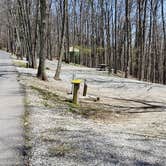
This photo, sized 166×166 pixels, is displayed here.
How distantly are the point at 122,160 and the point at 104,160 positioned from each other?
0.36 m

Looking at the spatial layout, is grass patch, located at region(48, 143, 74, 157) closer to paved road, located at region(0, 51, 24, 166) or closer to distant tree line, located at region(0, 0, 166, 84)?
paved road, located at region(0, 51, 24, 166)

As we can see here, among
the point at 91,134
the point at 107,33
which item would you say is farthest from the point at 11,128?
the point at 107,33

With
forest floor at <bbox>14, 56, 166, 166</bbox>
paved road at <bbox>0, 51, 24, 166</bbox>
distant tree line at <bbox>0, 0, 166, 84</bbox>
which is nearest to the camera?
paved road at <bbox>0, 51, 24, 166</bbox>

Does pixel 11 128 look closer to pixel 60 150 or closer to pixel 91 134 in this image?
pixel 91 134

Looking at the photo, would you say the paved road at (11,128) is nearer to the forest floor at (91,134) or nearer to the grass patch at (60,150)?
the forest floor at (91,134)

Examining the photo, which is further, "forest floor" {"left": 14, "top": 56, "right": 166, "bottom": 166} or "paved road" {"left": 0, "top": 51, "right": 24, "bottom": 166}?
"forest floor" {"left": 14, "top": 56, "right": 166, "bottom": 166}

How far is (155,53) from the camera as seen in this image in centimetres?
5156

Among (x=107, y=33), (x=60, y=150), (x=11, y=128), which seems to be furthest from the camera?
(x=107, y=33)

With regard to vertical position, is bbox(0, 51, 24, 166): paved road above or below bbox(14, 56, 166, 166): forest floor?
above

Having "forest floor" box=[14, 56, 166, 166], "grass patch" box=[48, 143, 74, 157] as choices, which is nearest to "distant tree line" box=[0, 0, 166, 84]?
"forest floor" box=[14, 56, 166, 166]

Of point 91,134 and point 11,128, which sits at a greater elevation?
point 11,128

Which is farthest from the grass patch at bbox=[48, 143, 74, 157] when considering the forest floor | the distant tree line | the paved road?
the distant tree line

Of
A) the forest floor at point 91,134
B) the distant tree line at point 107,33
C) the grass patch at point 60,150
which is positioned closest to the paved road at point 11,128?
the forest floor at point 91,134

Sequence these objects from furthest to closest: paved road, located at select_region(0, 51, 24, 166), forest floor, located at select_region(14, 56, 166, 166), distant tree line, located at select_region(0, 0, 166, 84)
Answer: distant tree line, located at select_region(0, 0, 166, 84)
forest floor, located at select_region(14, 56, 166, 166)
paved road, located at select_region(0, 51, 24, 166)
